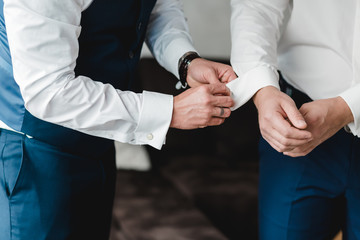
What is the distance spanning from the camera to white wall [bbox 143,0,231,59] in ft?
11.0

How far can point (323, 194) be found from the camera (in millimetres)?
1359

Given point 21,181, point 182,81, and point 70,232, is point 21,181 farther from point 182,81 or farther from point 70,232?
point 182,81

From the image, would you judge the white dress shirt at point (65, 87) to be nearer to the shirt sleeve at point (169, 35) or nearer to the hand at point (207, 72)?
the hand at point (207, 72)

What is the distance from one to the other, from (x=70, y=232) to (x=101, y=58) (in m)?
0.48

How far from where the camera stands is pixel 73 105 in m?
1.12

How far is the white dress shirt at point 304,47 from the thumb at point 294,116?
0.11 meters

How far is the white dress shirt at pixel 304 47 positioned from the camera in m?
1.28

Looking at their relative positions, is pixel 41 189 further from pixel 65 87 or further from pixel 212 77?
pixel 212 77

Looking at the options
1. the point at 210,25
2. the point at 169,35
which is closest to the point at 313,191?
the point at 169,35

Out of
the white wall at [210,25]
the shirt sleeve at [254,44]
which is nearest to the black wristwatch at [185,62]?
the shirt sleeve at [254,44]

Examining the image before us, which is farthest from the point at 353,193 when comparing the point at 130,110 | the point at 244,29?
the point at 130,110

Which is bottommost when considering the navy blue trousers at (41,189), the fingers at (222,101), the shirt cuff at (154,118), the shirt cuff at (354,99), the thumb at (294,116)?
the navy blue trousers at (41,189)

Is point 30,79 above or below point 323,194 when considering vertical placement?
above

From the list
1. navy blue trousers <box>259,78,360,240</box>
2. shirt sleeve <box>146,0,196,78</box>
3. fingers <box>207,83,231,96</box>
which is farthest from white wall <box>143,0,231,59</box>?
fingers <box>207,83,231,96</box>
